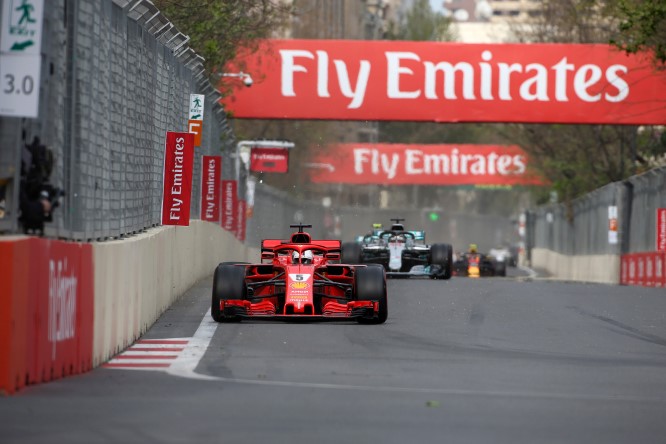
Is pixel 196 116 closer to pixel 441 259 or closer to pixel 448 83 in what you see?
pixel 441 259

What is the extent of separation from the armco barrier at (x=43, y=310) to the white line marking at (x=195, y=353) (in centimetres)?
73

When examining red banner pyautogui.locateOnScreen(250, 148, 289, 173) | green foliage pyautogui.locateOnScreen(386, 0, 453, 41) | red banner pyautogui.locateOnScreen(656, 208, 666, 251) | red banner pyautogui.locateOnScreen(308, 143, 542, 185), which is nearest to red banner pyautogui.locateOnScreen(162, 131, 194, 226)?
red banner pyautogui.locateOnScreen(656, 208, 666, 251)

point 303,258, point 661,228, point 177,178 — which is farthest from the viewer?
point 661,228

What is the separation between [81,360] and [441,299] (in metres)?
12.1

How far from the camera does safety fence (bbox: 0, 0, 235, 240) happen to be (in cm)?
1195

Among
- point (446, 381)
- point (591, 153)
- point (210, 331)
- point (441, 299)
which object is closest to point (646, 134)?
point (591, 153)

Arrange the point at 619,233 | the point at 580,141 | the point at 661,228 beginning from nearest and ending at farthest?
the point at 661,228, the point at 619,233, the point at 580,141

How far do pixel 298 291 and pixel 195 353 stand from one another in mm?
3788

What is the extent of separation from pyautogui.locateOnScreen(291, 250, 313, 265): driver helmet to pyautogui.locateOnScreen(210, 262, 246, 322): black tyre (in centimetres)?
63

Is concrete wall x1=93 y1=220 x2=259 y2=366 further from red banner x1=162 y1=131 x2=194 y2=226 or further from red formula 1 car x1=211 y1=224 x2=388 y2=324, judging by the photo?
red formula 1 car x1=211 y1=224 x2=388 y2=324

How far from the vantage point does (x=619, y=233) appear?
49.5 metres

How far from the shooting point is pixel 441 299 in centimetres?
2372

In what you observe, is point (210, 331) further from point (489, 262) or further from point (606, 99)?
point (489, 262)

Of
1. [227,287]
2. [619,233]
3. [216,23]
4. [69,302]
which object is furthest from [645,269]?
[69,302]
